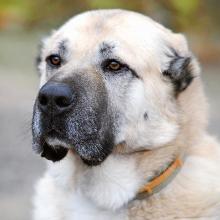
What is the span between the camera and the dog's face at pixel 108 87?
4.70 m

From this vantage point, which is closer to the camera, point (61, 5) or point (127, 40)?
point (127, 40)

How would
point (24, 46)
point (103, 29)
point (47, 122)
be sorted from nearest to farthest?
point (47, 122), point (103, 29), point (24, 46)

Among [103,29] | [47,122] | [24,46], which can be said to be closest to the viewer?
[47,122]

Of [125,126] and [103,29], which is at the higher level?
[103,29]

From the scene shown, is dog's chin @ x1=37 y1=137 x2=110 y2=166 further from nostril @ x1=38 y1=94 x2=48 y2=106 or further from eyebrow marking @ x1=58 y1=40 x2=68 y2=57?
eyebrow marking @ x1=58 y1=40 x2=68 y2=57

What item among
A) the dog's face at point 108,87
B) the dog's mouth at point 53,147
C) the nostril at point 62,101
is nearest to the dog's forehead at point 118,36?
the dog's face at point 108,87

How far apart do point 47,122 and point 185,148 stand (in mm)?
913

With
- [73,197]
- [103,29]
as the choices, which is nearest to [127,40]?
[103,29]

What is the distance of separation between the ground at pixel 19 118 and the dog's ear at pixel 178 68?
99cm

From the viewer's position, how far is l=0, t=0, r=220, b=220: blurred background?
872 centimetres

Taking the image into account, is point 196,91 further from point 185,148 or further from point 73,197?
point 73,197

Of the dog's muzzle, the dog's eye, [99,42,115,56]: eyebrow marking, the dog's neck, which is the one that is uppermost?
[99,42,115,56]: eyebrow marking

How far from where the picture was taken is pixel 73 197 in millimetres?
5039

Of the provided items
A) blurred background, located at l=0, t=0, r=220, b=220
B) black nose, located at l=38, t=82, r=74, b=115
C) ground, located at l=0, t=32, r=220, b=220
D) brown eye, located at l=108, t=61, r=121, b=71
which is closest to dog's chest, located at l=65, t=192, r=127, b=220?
ground, located at l=0, t=32, r=220, b=220
